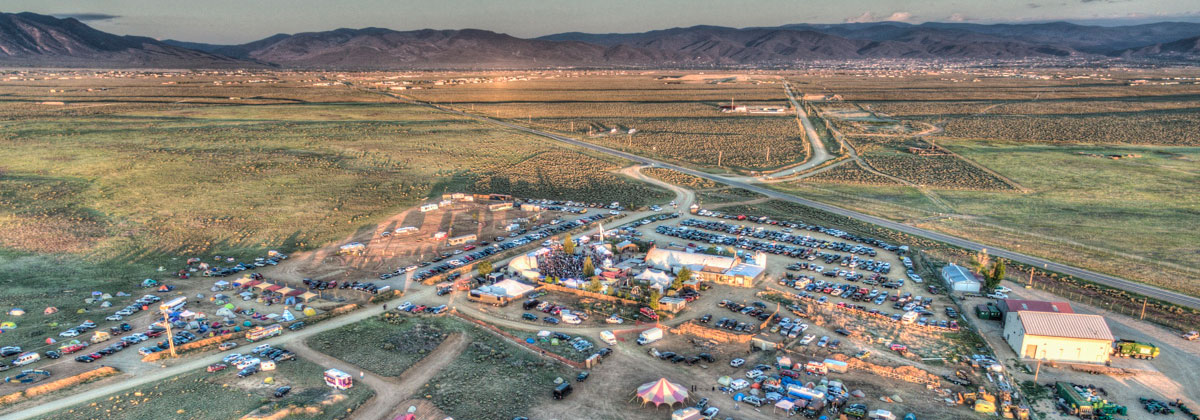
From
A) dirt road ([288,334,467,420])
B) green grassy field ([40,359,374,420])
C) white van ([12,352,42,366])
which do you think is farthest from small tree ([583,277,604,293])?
white van ([12,352,42,366])

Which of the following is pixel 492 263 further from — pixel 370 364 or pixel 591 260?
pixel 370 364

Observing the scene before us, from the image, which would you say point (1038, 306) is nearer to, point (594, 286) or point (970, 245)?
point (970, 245)

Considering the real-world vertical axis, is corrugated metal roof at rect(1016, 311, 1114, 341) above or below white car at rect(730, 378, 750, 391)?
above

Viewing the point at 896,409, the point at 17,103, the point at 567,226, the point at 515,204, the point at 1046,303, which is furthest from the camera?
the point at 17,103

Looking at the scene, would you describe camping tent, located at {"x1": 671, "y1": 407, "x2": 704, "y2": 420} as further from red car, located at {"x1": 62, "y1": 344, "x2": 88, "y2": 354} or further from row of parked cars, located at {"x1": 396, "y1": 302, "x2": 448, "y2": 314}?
red car, located at {"x1": 62, "y1": 344, "x2": 88, "y2": 354}

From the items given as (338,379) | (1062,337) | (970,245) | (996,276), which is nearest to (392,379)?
(338,379)

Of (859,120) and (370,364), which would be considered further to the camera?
(859,120)

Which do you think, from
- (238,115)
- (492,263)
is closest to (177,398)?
(492,263)
